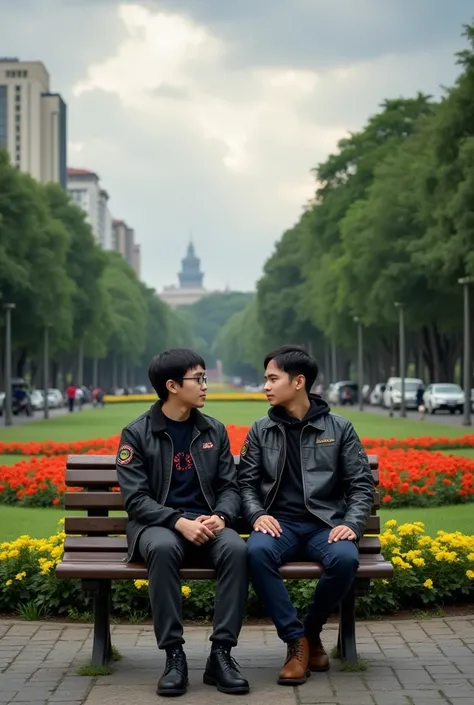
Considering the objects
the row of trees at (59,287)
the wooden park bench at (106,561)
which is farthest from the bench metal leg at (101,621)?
the row of trees at (59,287)

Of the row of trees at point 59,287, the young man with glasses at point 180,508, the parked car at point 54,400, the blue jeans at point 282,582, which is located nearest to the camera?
the young man with glasses at point 180,508

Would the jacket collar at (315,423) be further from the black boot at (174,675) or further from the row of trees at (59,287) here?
the row of trees at (59,287)

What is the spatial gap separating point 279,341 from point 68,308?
29806mm

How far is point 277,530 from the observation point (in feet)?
23.6

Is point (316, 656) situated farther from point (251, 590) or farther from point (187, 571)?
point (251, 590)

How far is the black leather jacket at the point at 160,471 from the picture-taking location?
7215mm

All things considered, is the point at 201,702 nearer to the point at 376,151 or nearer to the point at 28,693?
the point at 28,693

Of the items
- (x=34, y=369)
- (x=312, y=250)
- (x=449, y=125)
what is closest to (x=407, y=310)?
(x=449, y=125)

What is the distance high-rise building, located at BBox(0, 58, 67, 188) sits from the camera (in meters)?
183

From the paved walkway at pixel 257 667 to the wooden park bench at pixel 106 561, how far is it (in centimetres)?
22

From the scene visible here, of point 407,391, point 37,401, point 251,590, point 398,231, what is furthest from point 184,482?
point 37,401

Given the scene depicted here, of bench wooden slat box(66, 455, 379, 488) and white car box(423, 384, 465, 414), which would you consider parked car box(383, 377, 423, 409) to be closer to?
white car box(423, 384, 465, 414)

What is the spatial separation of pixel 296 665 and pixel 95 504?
1382mm

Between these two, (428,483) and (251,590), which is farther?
(428,483)
